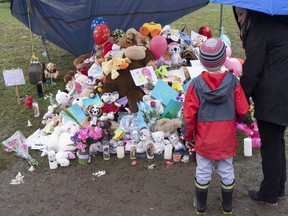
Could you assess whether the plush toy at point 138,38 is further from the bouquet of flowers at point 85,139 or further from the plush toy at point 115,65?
the bouquet of flowers at point 85,139

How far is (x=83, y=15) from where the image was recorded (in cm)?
582

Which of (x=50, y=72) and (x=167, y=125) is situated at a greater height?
(x=167, y=125)

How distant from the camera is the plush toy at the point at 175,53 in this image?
478 cm

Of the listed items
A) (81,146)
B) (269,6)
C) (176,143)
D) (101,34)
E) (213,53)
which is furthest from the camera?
(101,34)

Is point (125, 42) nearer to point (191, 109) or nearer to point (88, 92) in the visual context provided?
point (88, 92)

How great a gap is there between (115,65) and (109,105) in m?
0.53

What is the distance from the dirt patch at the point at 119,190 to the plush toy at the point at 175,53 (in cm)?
162

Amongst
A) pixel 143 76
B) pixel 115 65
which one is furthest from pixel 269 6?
pixel 115 65

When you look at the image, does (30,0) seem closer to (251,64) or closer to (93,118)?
(93,118)

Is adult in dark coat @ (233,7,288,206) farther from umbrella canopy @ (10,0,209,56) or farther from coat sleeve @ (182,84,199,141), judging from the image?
umbrella canopy @ (10,0,209,56)

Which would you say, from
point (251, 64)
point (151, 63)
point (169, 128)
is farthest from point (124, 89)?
point (251, 64)

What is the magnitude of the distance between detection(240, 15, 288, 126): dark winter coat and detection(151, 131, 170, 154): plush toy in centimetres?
131

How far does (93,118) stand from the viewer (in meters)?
3.96

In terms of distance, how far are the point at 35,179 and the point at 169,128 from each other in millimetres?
1414
